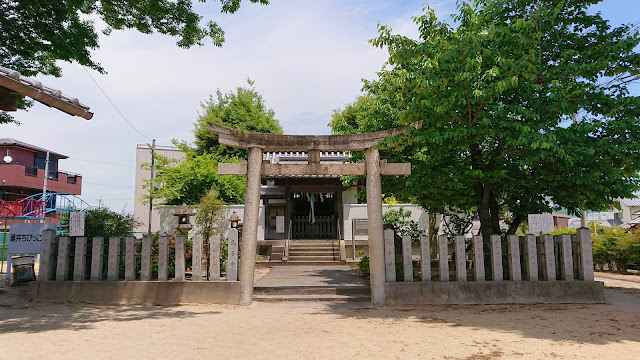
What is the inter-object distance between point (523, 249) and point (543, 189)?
1.50 m

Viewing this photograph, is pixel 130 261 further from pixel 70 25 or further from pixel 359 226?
pixel 359 226

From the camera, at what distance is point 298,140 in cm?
922

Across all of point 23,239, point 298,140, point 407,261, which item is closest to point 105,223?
point 23,239

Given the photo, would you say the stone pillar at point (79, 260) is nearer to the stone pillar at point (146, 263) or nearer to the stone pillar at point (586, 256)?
the stone pillar at point (146, 263)

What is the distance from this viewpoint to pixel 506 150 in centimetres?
859

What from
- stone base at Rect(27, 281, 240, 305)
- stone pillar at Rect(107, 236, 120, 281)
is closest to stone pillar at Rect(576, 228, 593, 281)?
stone base at Rect(27, 281, 240, 305)

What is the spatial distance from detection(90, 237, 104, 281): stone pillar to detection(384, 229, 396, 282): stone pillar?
6293 millimetres

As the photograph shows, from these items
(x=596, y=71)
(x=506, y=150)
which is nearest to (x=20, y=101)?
(x=506, y=150)

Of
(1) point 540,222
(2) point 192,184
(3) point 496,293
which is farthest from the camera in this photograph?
(2) point 192,184

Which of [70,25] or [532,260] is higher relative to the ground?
[70,25]

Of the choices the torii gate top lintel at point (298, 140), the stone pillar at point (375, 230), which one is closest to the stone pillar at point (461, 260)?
the stone pillar at point (375, 230)

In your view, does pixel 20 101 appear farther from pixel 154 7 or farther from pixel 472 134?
pixel 472 134

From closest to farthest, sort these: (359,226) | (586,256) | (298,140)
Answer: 1. (586,256)
2. (298,140)
3. (359,226)

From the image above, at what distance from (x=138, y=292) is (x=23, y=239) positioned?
4497 mm
